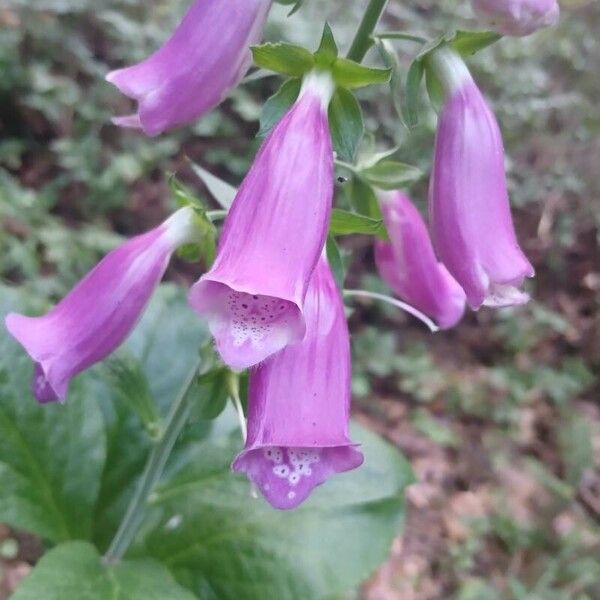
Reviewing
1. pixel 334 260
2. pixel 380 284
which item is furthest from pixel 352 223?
pixel 380 284

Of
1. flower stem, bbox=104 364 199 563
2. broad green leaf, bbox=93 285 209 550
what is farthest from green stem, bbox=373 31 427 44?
broad green leaf, bbox=93 285 209 550

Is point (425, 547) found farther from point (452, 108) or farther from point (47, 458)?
point (452, 108)

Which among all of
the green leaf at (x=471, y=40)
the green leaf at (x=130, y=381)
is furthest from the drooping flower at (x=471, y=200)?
the green leaf at (x=130, y=381)

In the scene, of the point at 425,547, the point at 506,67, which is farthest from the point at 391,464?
the point at 506,67

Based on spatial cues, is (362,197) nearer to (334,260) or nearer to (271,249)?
(334,260)

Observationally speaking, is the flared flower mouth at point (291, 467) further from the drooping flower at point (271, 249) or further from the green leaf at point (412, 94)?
the green leaf at point (412, 94)

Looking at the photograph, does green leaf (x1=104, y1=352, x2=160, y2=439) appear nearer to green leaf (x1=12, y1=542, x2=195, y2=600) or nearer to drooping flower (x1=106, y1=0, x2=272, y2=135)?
green leaf (x1=12, y1=542, x2=195, y2=600)
